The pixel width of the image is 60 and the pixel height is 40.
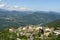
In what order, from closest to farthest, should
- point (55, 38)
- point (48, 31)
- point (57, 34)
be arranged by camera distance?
point (55, 38)
point (57, 34)
point (48, 31)

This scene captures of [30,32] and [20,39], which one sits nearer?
[20,39]

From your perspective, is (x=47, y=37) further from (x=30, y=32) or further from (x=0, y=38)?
(x=0, y=38)

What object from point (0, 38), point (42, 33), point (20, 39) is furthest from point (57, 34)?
point (0, 38)

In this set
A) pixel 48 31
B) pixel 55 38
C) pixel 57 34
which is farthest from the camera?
pixel 48 31

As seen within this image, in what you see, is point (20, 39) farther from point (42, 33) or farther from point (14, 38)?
point (42, 33)

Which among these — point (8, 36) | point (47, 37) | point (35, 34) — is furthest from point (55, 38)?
point (8, 36)

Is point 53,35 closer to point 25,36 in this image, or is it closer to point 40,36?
point 40,36

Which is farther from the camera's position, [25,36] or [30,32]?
[30,32]
